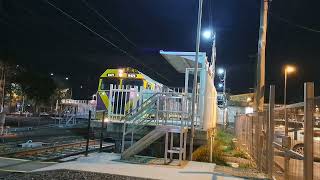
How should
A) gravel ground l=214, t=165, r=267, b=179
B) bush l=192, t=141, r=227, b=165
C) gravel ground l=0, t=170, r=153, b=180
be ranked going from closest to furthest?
gravel ground l=0, t=170, r=153, b=180 < gravel ground l=214, t=165, r=267, b=179 < bush l=192, t=141, r=227, b=165

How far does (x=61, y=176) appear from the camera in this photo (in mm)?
8766

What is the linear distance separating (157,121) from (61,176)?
5.29m

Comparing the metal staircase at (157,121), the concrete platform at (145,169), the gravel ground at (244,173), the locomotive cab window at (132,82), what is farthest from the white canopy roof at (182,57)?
the locomotive cab window at (132,82)

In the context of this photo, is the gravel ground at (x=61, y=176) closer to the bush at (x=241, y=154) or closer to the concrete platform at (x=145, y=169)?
the concrete platform at (x=145, y=169)

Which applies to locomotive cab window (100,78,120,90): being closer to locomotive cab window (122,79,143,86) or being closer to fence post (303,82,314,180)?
locomotive cab window (122,79,143,86)

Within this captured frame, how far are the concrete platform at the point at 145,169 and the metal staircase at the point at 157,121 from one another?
0.87 metres

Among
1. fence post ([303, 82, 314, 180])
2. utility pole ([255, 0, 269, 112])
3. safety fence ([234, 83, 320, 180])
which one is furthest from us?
utility pole ([255, 0, 269, 112])

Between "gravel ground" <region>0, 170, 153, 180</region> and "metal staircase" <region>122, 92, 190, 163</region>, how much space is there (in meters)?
3.10

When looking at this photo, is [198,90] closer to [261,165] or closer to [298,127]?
[261,165]

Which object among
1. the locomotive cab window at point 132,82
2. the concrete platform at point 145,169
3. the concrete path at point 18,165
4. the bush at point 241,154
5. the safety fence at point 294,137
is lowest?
the bush at point 241,154

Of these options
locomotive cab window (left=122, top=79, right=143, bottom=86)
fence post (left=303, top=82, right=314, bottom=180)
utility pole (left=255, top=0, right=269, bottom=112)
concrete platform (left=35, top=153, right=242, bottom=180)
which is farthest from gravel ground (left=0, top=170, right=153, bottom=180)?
locomotive cab window (left=122, top=79, right=143, bottom=86)

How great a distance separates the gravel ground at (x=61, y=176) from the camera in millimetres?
8412

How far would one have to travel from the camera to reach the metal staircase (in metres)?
12.4

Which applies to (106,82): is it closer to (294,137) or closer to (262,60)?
(262,60)
